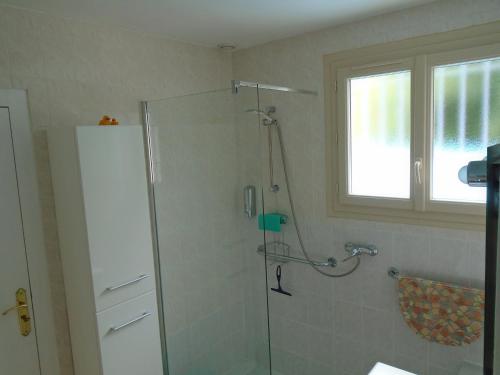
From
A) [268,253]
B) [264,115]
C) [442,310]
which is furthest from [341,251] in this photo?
[264,115]

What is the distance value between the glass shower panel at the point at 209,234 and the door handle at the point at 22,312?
827 mm

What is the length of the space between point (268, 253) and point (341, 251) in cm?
52

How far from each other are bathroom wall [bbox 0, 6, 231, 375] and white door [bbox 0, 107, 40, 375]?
0.13 meters

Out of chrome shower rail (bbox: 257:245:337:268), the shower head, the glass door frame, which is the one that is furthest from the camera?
chrome shower rail (bbox: 257:245:337:268)

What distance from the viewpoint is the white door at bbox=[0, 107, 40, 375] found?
6.06 feet

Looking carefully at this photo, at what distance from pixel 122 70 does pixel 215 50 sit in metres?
0.87

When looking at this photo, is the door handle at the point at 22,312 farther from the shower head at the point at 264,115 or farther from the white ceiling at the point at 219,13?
the shower head at the point at 264,115

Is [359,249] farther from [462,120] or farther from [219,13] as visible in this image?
[219,13]

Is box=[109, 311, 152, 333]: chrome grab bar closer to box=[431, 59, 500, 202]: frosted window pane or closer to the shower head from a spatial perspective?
the shower head

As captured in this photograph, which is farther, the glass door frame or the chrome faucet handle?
the chrome faucet handle

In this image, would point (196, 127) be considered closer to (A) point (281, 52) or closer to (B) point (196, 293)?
(A) point (281, 52)

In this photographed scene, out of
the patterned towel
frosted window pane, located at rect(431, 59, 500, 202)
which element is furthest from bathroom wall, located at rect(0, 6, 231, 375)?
the patterned towel

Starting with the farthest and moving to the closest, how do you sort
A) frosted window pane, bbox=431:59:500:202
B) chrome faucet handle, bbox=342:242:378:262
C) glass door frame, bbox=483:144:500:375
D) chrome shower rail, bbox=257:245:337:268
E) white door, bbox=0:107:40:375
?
1. chrome shower rail, bbox=257:245:337:268
2. chrome faucet handle, bbox=342:242:378:262
3. frosted window pane, bbox=431:59:500:202
4. white door, bbox=0:107:40:375
5. glass door frame, bbox=483:144:500:375

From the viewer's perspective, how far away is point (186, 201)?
2420mm
